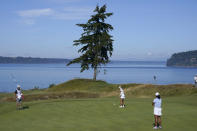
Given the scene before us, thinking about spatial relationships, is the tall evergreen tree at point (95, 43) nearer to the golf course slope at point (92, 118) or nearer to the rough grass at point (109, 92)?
the rough grass at point (109, 92)

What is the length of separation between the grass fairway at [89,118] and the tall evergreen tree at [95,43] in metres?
31.0

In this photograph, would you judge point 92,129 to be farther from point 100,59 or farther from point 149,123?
point 100,59

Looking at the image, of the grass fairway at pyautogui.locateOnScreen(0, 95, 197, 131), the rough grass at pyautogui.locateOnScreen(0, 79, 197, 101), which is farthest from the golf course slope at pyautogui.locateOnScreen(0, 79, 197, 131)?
the rough grass at pyautogui.locateOnScreen(0, 79, 197, 101)

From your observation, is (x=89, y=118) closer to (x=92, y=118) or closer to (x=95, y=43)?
(x=92, y=118)

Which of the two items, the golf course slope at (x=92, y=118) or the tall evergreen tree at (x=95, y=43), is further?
the tall evergreen tree at (x=95, y=43)

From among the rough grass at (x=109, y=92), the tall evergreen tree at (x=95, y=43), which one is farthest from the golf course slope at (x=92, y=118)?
the tall evergreen tree at (x=95, y=43)

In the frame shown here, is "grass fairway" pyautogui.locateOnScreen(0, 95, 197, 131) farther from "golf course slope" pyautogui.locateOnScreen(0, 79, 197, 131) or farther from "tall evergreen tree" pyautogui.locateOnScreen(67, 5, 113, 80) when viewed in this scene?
"tall evergreen tree" pyautogui.locateOnScreen(67, 5, 113, 80)

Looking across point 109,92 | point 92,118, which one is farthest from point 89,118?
point 109,92

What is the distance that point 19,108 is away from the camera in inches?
1226

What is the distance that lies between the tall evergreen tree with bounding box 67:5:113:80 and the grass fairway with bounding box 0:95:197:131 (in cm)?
3102

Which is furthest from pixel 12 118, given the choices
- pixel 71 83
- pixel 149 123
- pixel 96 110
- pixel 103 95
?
pixel 71 83

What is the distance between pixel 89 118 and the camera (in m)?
25.8

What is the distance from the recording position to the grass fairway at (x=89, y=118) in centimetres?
2184

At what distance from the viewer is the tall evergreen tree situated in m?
63.8
